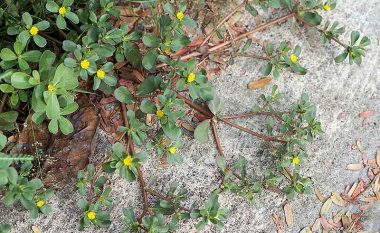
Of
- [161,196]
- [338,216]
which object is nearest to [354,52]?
[338,216]

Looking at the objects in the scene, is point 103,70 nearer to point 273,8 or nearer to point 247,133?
point 247,133

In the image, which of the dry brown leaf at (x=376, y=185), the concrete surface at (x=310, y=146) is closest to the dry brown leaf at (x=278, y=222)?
the concrete surface at (x=310, y=146)

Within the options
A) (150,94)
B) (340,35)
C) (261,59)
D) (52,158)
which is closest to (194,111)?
(150,94)

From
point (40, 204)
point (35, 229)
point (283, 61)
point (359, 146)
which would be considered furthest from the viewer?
point (359, 146)

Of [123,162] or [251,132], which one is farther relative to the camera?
[251,132]

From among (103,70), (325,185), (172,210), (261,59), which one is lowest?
(325,185)

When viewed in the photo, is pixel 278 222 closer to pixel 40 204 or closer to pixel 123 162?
pixel 123 162
